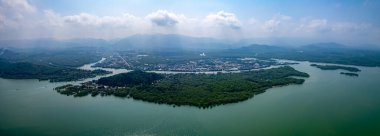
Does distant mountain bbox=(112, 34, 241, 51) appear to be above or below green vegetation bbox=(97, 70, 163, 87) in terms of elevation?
above

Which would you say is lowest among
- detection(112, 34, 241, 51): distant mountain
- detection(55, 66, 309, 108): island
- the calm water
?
the calm water

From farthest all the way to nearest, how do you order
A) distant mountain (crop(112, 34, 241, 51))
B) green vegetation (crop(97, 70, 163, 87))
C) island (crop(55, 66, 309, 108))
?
distant mountain (crop(112, 34, 241, 51)) → green vegetation (crop(97, 70, 163, 87)) → island (crop(55, 66, 309, 108))

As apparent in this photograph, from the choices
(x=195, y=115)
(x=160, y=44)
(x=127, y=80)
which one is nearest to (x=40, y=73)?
(x=127, y=80)

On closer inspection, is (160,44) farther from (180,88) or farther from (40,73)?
(180,88)

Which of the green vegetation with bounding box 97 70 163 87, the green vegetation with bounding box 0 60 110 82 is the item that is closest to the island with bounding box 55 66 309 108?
the green vegetation with bounding box 97 70 163 87

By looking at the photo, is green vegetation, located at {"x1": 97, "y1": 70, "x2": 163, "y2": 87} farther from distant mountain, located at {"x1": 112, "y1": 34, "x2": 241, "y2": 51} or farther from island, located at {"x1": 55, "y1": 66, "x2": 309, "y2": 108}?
distant mountain, located at {"x1": 112, "y1": 34, "x2": 241, "y2": 51}

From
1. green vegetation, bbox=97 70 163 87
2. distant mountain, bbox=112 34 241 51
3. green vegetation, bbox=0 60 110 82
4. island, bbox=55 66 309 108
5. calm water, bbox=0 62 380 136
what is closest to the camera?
calm water, bbox=0 62 380 136

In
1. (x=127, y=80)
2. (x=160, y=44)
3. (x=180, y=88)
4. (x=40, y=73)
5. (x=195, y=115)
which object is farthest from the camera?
(x=160, y=44)
